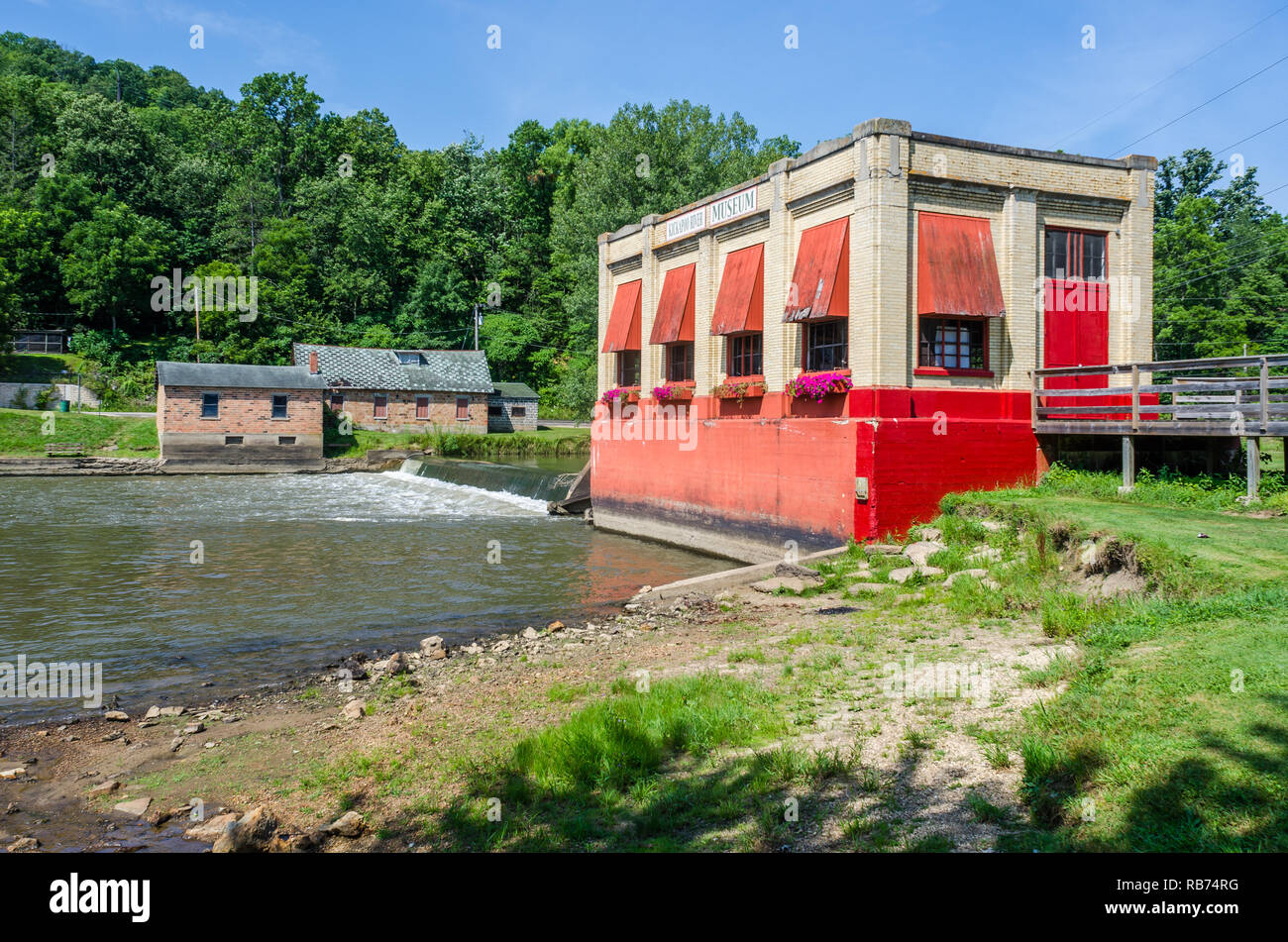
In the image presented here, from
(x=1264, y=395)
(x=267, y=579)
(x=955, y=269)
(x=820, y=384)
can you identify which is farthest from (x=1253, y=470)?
(x=267, y=579)

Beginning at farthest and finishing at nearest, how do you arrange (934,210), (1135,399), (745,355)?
(745,355) < (934,210) < (1135,399)

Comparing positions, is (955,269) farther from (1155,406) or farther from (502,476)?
(502,476)

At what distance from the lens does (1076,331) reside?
58.2 ft

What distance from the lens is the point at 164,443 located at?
44406 millimetres

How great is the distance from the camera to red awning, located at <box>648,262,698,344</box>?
22.9m

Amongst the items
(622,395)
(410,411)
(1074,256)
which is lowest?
(622,395)

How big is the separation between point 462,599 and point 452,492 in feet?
66.2

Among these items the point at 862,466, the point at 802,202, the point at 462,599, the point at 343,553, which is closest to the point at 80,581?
the point at 343,553

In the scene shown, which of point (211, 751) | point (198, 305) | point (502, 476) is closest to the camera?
point (211, 751)

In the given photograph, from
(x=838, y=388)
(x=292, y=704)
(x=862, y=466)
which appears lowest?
(x=292, y=704)

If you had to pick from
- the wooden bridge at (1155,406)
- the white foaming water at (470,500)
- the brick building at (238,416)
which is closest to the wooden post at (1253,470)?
the wooden bridge at (1155,406)

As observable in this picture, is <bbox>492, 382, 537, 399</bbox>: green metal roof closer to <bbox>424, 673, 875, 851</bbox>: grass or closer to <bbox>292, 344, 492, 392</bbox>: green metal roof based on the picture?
<bbox>292, 344, 492, 392</bbox>: green metal roof

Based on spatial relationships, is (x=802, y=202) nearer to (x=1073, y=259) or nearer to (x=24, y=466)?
(x=1073, y=259)

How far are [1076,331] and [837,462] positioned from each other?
6.09m
